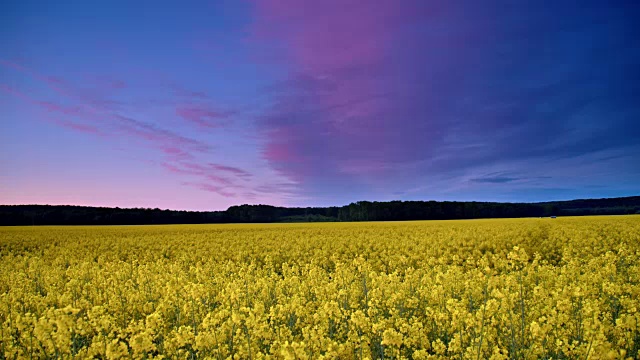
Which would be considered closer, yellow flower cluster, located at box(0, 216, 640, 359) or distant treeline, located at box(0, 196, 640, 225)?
yellow flower cluster, located at box(0, 216, 640, 359)

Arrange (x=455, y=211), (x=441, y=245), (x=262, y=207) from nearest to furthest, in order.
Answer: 1. (x=441, y=245)
2. (x=262, y=207)
3. (x=455, y=211)

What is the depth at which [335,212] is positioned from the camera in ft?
392

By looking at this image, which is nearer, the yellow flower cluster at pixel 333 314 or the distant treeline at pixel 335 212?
the yellow flower cluster at pixel 333 314

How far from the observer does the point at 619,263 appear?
13.1m

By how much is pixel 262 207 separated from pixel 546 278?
87.2m

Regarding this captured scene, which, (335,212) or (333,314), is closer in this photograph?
(333,314)

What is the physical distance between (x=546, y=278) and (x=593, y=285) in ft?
6.54

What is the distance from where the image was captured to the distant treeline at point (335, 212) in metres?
74.8

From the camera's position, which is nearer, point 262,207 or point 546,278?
point 546,278

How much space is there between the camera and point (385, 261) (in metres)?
16.8

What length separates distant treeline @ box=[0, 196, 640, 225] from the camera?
2943 inches

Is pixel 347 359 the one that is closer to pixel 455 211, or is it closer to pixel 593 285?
pixel 593 285

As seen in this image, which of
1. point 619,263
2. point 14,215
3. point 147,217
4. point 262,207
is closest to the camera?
point 619,263

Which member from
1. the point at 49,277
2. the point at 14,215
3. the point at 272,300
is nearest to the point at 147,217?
the point at 14,215
